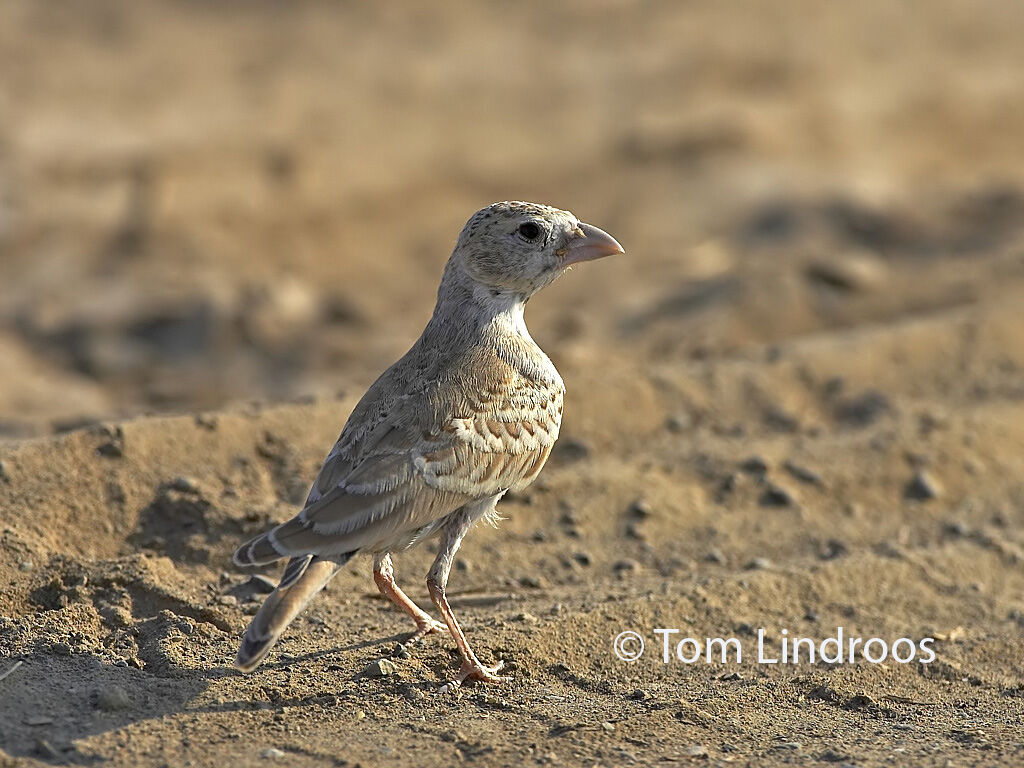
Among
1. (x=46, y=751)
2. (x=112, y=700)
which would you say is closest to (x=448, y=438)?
(x=112, y=700)

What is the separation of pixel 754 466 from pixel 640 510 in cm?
85

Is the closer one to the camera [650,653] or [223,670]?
[223,670]

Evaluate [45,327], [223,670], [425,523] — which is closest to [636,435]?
[425,523]

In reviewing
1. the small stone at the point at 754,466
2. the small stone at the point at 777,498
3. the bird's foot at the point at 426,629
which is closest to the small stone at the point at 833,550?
the small stone at the point at 777,498

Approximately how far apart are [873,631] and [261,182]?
887cm

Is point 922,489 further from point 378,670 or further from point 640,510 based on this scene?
point 378,670

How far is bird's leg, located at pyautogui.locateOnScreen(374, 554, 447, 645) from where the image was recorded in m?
5.70

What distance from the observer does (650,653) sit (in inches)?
229

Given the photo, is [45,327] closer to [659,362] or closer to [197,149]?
[197,149]

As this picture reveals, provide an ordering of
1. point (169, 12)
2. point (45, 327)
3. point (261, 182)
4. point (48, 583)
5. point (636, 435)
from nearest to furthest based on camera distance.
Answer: point (48, 583), point (636, 435), point (45, 327), point (261, 182), point (169, 12)

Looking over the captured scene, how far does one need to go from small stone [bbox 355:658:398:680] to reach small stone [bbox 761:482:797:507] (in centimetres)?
280

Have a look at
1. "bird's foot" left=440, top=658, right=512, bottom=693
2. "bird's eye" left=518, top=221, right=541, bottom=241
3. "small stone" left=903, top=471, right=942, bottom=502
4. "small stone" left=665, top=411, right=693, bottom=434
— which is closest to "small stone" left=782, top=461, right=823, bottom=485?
"small stone" left=903, top=471, right=942, bottom=502

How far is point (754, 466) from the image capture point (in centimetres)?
764

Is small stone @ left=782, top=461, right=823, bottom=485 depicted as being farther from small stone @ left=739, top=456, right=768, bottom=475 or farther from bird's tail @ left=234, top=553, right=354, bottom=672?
bird's tail @ left=234, top=553, right=354, bottom=672
